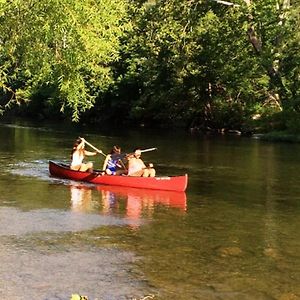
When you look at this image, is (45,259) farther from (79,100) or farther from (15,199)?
(15,199)

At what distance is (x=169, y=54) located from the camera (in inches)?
Answer: 1887

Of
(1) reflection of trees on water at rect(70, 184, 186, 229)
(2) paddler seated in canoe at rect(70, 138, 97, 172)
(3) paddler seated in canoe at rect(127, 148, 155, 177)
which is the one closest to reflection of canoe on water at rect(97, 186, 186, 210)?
(1) reflection of trees on water at rect(70, 184, 186, 229)

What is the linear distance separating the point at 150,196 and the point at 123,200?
102 centimetres

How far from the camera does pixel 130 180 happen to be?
19.0 meters

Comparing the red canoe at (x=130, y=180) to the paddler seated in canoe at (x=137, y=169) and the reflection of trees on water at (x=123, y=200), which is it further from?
the paddler seated in canoe at (x=137, y=169)

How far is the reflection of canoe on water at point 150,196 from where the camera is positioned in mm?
17052

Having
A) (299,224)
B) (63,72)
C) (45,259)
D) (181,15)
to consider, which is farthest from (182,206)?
(181,15)

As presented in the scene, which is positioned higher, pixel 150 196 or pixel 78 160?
→ pixel 78 160

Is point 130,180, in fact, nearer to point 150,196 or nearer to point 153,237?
point 150,196

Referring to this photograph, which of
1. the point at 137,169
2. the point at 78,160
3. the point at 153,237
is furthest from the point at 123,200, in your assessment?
the point at 153,237

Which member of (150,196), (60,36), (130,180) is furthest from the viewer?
(130,180)

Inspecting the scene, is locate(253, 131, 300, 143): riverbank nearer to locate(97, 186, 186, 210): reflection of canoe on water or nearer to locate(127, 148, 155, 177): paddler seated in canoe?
locate(127, 148, 155, 177): paddler seated in canoe

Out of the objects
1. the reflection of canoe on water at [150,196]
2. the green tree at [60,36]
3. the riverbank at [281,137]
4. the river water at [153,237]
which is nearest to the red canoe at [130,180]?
the reflection of canoe on water at [150,196]

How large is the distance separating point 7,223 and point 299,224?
6618mm
